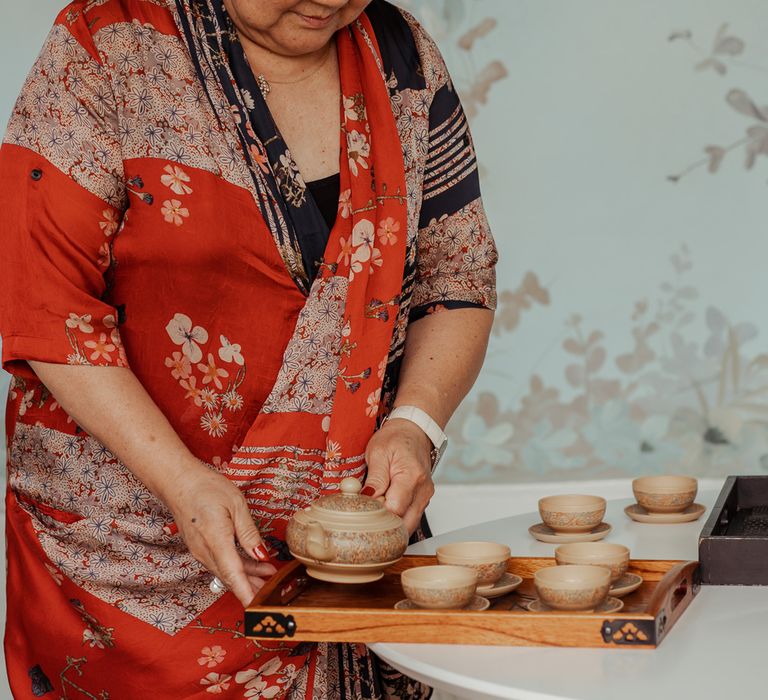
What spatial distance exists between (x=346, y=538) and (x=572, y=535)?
454mm

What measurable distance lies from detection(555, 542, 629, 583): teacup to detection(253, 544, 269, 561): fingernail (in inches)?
14.1

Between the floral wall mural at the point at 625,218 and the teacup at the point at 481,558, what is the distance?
1858mm

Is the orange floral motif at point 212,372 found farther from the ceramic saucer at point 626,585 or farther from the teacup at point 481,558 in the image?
the ceramic saucer at point 626,585

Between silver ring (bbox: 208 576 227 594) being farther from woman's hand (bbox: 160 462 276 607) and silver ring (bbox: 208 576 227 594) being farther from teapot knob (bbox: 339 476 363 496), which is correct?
teapot knob (bbox: 339 476 363 496)

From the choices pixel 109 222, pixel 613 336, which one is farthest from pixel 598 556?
pixel 613 336

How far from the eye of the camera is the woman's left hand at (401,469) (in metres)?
1.61

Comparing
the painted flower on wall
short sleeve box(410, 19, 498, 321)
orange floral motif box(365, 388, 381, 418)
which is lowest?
orange floral motif box(365, 388, 381, 418)

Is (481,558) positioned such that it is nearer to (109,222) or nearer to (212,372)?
(212,372)

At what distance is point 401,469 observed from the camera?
5.39 feet

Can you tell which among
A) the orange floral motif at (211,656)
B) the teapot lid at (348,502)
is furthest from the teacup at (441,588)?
the orange floral motif at (211,656)

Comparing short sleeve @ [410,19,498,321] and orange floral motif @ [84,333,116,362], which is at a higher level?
short sleeve @ [410,19,498,321]

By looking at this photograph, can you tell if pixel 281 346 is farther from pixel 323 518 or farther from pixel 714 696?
pixel 714 696

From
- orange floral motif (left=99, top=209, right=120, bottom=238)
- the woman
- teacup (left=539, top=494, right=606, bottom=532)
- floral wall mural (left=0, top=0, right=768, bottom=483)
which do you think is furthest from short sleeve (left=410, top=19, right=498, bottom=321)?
floral wall mural (left=0, top=0, right=768, bottom=483)

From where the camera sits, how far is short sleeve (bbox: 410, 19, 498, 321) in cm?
189
